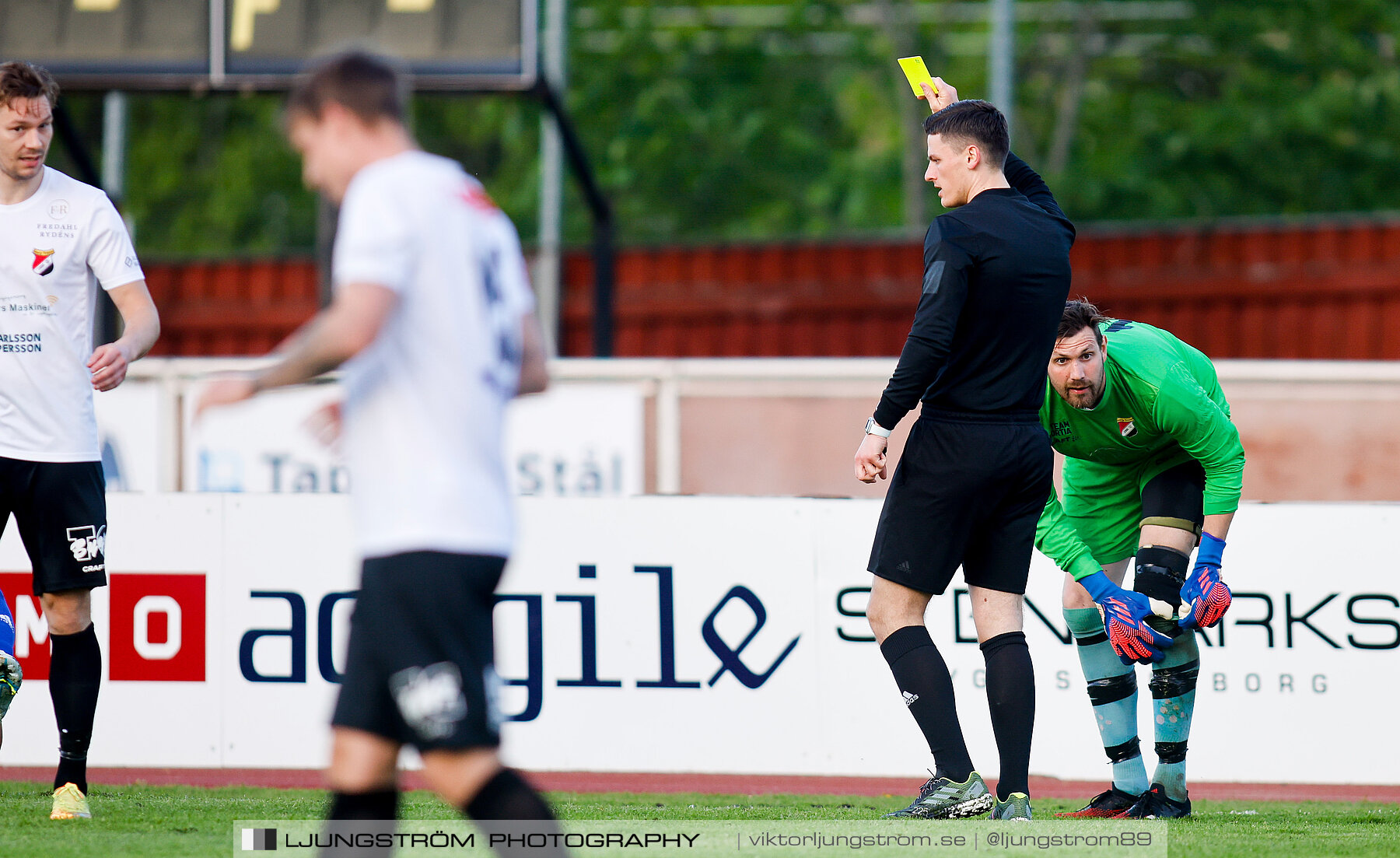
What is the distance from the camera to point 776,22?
75.6 feet

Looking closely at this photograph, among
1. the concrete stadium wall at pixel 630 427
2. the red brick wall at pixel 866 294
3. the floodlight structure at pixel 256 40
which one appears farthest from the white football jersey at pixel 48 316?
the red brick wall at pixel 866 294

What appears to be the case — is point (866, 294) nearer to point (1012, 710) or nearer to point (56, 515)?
point (1012, 710)

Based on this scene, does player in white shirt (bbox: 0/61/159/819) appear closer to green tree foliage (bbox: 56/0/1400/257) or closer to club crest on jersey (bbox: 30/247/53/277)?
club crest on jersey (bbox: 30/247/53/277)

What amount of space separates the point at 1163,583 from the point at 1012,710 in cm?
77

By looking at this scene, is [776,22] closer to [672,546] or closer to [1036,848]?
[672,546]

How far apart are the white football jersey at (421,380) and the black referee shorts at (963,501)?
6.35 feet

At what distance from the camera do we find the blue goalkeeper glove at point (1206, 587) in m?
4.88

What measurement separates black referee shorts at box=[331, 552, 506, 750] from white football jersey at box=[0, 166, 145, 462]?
2.20 metres

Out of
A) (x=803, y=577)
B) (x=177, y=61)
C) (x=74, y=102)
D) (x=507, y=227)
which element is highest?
(x=74, y=102)

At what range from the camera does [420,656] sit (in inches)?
106

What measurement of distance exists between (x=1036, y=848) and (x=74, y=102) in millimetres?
24885

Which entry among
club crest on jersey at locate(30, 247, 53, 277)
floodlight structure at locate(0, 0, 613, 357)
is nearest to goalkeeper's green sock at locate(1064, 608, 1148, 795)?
club crest on jersey at locate(30, 247, 53, 277)

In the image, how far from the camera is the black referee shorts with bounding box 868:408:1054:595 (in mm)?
4441

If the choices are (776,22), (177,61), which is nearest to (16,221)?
(177,61)
